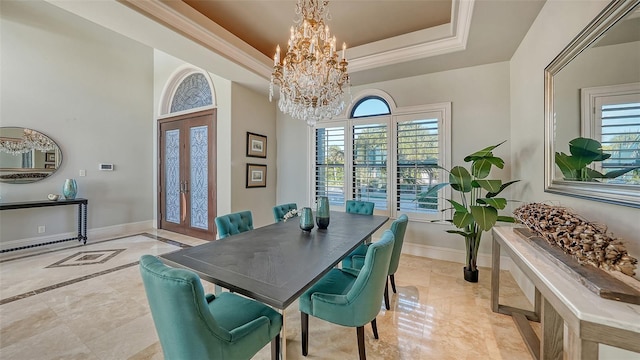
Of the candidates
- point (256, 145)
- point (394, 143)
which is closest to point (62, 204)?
point (256, 145)

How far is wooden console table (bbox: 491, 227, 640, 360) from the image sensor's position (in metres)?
0.83

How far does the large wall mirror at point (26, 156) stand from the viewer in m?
3.74

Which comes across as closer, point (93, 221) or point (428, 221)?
point (428, 221)

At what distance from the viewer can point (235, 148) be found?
163 inches

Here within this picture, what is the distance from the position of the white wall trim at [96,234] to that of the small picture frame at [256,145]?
316cm

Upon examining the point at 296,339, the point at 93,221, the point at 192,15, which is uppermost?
the point at 192,15

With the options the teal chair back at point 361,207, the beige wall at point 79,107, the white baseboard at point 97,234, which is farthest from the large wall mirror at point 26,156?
the teal chair back at point 361,207

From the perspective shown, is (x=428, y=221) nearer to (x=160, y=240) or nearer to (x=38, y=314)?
(x=38, y=314)

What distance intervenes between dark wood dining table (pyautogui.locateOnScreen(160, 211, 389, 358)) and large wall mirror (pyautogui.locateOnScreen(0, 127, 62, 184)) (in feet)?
14.5

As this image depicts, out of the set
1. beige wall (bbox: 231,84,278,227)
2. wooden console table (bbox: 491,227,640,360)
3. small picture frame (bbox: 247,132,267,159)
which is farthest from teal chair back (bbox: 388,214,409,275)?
small picture frame (bbox: 247,132,267,159)

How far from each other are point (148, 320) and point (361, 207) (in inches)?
104

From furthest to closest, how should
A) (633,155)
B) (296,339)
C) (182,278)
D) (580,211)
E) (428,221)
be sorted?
(428,221)
(296,339)
(580,211)
(633,155)
(182,278)

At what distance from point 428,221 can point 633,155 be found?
257cm

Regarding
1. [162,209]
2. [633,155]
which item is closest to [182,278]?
[633,155]
